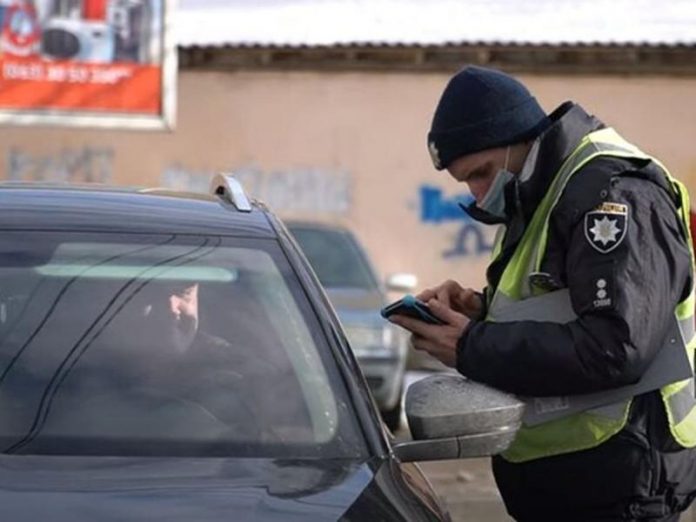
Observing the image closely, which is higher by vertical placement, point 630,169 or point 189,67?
point 630,169

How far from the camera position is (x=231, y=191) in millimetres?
4078

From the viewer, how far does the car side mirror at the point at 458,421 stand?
3.31m

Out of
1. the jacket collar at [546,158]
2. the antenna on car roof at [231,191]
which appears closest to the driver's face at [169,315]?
the antenna on car roof at [231,191]

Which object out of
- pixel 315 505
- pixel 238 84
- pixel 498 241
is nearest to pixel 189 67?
pixel 238 84

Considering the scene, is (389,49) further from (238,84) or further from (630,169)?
(630,169)

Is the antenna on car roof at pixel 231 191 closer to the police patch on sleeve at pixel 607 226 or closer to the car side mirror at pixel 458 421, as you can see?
the car side mirror at pixel 458 421

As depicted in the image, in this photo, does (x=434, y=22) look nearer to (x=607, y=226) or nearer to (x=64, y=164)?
(x=64, y=164)

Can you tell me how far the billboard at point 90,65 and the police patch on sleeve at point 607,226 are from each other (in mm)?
11758

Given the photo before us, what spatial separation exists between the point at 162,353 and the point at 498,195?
0.87m

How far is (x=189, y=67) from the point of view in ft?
51.3

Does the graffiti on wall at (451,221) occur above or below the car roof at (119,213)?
below

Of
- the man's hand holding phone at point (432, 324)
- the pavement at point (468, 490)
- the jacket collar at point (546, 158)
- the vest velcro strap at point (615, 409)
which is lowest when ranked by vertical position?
the pavement at point (468, 490)

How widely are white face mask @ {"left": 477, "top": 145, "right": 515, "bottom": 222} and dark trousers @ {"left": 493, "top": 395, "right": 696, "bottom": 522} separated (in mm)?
557

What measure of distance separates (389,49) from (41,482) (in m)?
12.9
